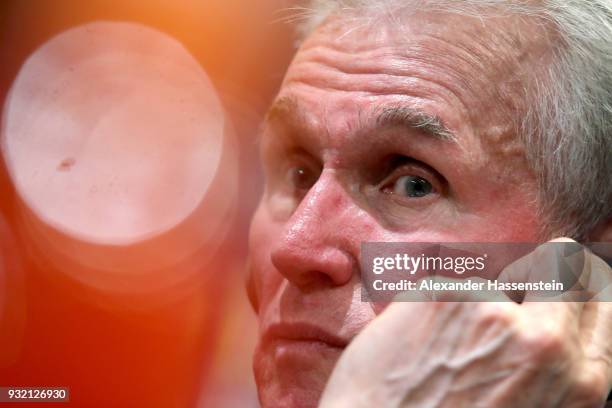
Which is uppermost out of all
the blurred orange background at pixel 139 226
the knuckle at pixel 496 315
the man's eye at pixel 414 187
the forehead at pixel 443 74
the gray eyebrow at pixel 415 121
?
the forehead at pixel 443 74

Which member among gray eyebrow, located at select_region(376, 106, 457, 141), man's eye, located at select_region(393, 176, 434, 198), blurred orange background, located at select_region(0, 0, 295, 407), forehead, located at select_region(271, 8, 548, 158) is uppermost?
forehead, located at select_region(271, 8, 548, 158)

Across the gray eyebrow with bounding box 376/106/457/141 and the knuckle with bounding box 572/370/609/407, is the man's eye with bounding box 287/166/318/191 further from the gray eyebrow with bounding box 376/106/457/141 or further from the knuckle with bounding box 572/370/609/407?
the knuckle with bounding box 572/370/609/407

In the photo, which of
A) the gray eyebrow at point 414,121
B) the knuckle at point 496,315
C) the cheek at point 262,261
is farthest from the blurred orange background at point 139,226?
the knuckle at point 496,315

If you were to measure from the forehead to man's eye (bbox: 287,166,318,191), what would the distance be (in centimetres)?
14

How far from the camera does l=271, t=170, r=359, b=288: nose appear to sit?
1044mm

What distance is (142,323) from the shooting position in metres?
1.59

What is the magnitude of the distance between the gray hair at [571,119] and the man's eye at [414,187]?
Result: 157mm

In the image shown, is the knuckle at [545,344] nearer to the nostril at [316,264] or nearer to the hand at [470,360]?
the hand at [470,360]

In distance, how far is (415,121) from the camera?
1.07m

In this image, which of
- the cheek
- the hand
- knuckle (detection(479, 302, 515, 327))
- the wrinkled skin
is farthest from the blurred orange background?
knuckle (detection(479, 302, 515, 327))

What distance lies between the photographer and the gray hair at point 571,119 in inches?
41.9

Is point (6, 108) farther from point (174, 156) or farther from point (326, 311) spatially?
point (326, 311)

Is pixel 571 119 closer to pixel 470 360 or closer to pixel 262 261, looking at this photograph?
pixel 470 360

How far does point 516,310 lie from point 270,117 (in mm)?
660
